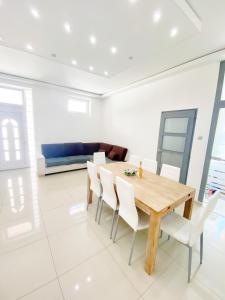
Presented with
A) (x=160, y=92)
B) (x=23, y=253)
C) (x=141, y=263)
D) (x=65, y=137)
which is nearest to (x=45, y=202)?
(x=23, y=253)

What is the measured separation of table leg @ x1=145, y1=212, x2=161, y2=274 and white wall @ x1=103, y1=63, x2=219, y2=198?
7.00 feet

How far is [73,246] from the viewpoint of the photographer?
1717mm

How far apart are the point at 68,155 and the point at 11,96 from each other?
2.57 m

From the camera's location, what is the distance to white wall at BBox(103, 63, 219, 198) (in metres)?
2.75

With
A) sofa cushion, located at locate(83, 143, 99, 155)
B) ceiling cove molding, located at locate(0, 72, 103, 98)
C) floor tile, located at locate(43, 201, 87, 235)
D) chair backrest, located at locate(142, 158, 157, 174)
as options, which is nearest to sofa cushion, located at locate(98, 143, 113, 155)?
sofa cushion, located at locate(83, 143, 99, 155)

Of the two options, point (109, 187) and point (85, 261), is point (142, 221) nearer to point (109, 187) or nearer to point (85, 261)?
point (109, 187)

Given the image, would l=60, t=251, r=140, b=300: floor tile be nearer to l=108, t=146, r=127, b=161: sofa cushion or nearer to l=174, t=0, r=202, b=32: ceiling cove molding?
l=174, t=0, r=202, b=32: ceiling cove molding

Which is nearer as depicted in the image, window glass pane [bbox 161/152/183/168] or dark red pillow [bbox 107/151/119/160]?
window glass pane [bbox 161/152/183/168]

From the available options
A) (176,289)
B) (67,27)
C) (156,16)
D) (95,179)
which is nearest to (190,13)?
(156,16)

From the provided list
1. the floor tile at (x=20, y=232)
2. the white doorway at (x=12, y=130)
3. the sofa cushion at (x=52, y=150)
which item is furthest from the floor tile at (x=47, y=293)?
the white doorway at (x=12, y=130)

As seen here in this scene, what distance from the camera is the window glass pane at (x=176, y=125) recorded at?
10.3ft

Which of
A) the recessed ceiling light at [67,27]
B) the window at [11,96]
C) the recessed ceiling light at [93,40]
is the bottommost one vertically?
the window at [11,96]

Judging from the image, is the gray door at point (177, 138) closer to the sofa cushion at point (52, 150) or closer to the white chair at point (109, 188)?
the white chair at point (109, 188)

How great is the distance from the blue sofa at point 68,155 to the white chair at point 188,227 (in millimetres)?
3087
